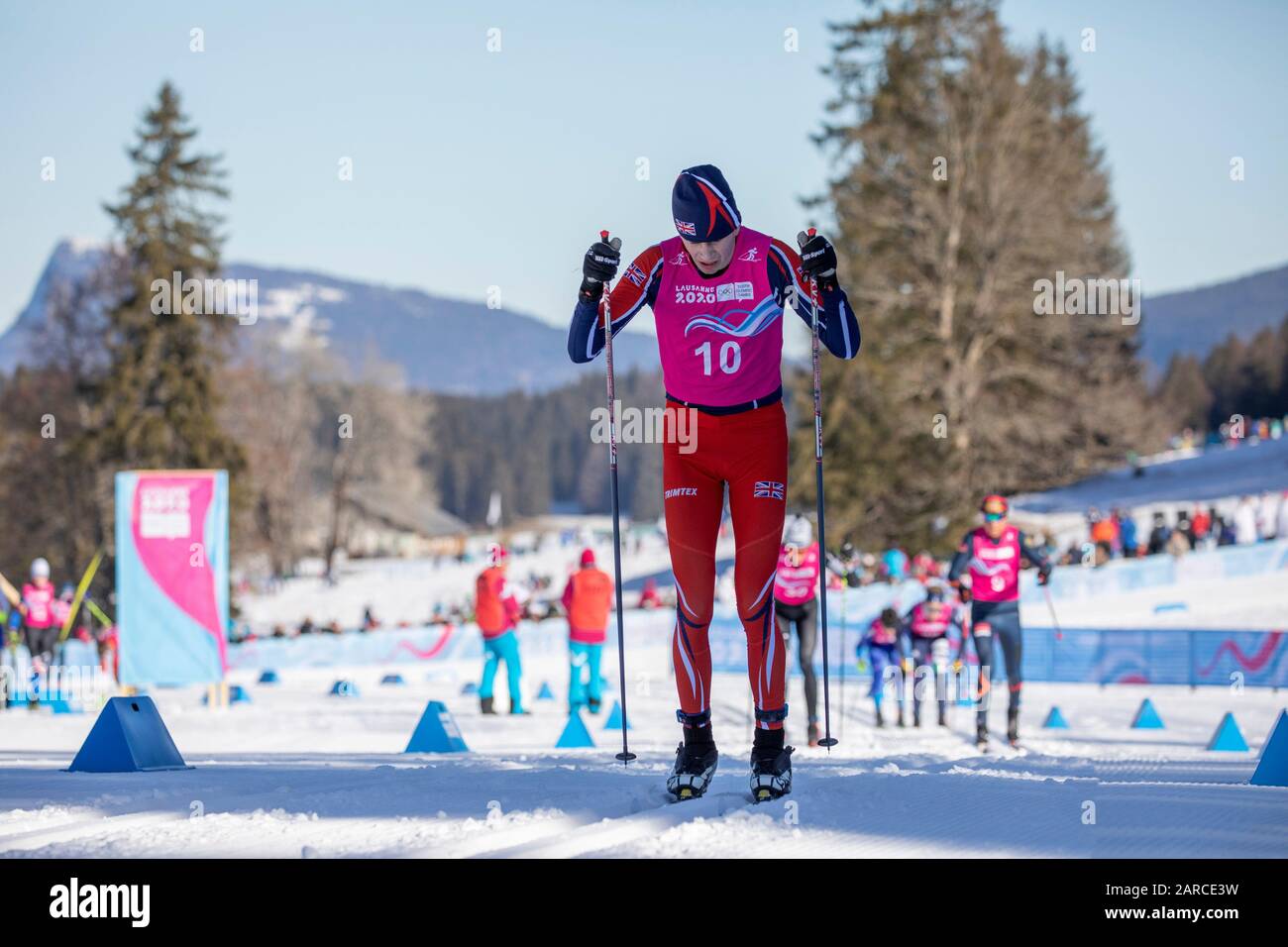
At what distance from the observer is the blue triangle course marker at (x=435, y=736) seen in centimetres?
1013

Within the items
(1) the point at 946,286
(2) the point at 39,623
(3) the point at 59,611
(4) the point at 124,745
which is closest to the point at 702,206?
(4) the point at 124,745

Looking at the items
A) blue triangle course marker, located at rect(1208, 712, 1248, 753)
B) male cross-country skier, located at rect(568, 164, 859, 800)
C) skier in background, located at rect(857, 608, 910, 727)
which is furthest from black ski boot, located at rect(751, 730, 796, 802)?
skier in background, located at rect(857, 608, 910, 727)

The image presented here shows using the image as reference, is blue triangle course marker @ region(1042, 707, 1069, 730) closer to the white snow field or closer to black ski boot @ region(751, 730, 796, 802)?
the white snow field

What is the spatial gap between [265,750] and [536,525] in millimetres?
131762

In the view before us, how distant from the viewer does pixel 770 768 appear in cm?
560

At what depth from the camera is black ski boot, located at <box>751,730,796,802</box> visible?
5.51 meters

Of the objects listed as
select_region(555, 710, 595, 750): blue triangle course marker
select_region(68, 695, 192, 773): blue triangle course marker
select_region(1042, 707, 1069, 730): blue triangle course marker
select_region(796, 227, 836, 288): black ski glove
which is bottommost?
select_region(1042, 707, 1069, 730): blue triangle course marker

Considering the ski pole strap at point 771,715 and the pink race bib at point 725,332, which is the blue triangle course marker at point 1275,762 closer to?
the ski pole strap at point 771,715

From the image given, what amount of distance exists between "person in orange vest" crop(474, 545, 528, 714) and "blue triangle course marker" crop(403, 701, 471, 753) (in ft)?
21.5

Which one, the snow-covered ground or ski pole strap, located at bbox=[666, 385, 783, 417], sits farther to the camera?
the snow-covered ground

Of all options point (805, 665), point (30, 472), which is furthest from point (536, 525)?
point (805, 665)

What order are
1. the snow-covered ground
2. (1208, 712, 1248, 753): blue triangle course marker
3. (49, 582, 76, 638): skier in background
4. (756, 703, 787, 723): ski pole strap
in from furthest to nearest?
the snow-covered ground → (49, 582, 76, 638): skier in background → (1208, 712, 1248, 753): blue triangle course marker → (756, 703, 787, 723): ski pole strap

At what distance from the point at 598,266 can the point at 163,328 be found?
41.4 metres

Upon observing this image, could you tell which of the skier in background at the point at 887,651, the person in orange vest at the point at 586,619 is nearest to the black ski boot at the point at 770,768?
the skier in background at the point at 887,651
